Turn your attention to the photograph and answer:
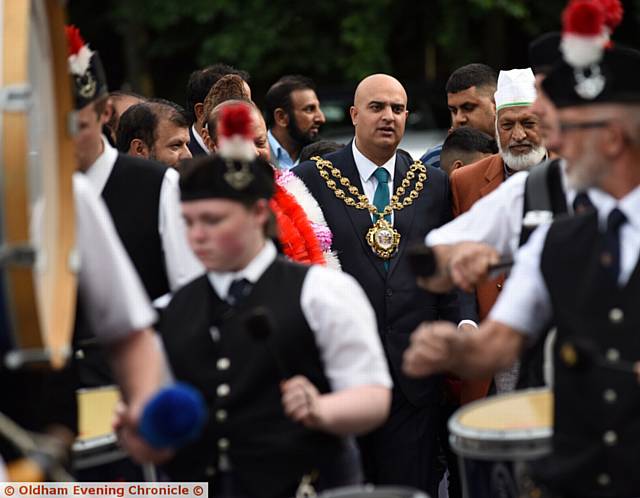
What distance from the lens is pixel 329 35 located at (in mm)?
20391

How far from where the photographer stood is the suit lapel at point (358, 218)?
8.03 m

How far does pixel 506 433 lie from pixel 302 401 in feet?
2.09

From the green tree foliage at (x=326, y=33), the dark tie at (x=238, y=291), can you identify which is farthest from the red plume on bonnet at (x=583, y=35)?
the green tree foliage at (x=326, y=33)

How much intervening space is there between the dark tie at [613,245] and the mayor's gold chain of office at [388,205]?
3278 millimetres

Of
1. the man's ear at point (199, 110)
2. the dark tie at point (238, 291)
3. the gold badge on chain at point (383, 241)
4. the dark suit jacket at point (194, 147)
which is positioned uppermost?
the man's ear at point (199, 110)

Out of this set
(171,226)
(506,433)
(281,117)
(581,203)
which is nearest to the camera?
(506,433)

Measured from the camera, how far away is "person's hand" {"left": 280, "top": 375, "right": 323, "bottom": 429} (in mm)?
4887

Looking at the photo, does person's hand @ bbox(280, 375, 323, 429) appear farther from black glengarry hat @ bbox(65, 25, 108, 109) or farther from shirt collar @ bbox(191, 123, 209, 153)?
shirt collar @ bbox(191, 123, 209, 153)

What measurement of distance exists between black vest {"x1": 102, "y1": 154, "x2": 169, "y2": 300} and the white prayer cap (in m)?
2.75

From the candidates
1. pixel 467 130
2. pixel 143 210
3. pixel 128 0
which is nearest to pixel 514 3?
pixel 128 0

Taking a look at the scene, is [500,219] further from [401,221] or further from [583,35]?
[401,221]

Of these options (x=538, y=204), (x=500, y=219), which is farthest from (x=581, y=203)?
(x=500, y=219)

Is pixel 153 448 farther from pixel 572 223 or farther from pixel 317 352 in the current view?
pixel 572 223

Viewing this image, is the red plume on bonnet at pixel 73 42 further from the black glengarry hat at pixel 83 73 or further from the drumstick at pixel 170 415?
the drumstick at pixel 170 415
